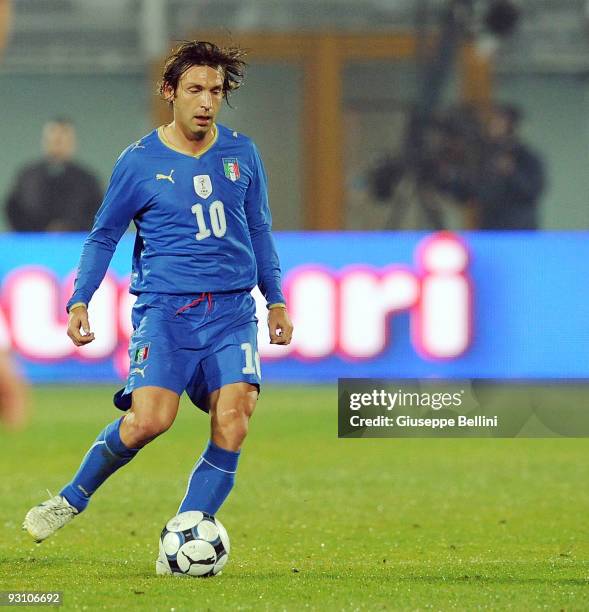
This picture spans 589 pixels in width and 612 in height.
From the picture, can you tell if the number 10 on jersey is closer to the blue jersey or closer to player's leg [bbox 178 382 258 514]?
the blue jersey

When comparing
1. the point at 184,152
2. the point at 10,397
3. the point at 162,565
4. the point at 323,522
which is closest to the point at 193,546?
the point at 162,565

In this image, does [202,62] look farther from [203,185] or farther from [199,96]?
[203,185]

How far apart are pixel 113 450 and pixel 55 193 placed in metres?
7.70

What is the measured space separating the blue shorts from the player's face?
530 mm

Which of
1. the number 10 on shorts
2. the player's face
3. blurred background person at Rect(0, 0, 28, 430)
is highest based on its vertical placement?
the player's face

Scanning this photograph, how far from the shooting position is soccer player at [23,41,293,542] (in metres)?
5.03

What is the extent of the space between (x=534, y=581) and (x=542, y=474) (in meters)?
3.21

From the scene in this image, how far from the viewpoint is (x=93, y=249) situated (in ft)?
16.9

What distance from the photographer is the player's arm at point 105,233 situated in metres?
5.08

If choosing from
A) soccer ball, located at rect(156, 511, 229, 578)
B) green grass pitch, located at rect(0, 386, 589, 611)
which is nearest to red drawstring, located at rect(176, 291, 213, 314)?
soccer ball, located at rect(156, 511, 229, 578)

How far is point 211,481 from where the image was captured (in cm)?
506

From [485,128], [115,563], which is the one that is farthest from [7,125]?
[115,563]

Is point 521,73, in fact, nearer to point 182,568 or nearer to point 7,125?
point 7,125

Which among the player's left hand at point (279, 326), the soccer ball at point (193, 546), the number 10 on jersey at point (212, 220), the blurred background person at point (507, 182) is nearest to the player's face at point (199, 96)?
the number 10 on jersey at point (212, 220)
